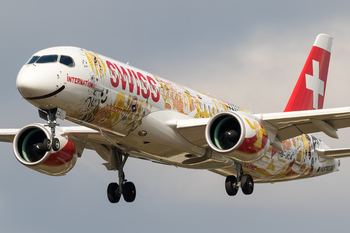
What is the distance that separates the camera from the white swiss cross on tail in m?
37.2

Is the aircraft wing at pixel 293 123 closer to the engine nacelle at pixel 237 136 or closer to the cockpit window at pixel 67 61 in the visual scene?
the engine nacelle at pixel 237 136

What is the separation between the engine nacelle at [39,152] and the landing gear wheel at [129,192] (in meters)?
2.86

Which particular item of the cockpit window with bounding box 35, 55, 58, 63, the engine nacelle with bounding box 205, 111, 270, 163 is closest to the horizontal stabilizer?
the engine nacelle with bounding box 205, 111, 270, 163

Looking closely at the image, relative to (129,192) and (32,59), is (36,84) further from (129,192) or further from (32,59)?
(129,192)

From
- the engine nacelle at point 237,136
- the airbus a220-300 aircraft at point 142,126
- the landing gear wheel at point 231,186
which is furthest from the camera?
the landing gear wheel at point 231,186

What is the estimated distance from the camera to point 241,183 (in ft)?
90.8

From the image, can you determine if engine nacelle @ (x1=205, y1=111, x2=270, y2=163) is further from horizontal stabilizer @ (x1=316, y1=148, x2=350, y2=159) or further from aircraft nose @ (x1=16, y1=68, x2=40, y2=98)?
horizontal stabilizer @ (x1=316, y1=148, x2=350, y2=159)

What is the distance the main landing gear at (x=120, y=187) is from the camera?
28734mm

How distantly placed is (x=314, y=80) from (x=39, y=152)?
18.2 m

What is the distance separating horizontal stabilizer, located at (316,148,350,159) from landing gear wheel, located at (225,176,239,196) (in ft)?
20.2

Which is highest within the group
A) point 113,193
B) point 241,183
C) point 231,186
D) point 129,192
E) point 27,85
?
point 27,85

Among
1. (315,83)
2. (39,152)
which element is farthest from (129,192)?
(315,83)

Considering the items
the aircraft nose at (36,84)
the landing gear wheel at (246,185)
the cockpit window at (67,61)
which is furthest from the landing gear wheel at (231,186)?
the aircraft nose at (36,84)

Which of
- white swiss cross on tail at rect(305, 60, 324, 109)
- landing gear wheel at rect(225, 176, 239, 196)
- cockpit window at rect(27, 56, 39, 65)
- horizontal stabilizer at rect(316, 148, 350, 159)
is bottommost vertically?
landing gear wheel at rect(225, 176, 239, 196)
